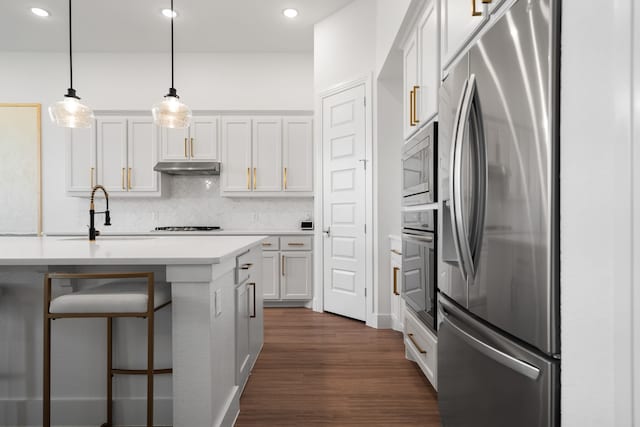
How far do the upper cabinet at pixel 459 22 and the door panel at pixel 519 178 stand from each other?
0.72 ft

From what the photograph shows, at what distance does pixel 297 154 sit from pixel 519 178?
3.80 meters

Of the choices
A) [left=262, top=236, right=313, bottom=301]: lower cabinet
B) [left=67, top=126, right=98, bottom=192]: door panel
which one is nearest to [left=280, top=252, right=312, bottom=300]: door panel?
[left=262, top=236, right=313, bottom=301]: lower cabinet

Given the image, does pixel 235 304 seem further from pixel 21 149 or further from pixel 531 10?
pixel 21 149

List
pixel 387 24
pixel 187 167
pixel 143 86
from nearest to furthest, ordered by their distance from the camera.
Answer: pixel 387 24 < pixel 187 167 < pixel 143 86

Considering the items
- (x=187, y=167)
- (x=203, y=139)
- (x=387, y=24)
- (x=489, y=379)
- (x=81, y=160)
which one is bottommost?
(x=489, y=379)

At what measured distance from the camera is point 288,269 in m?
4.44

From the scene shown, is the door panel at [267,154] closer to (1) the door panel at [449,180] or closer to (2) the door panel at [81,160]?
(2) the door panel at [81,160]

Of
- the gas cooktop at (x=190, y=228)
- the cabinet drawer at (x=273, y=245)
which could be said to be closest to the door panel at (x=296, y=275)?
the cabinet drawer at (x=273, y=245)

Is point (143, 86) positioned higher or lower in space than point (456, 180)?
higher

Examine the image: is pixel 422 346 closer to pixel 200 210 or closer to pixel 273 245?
pixel 273 245
